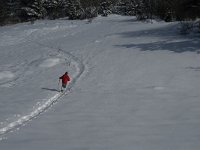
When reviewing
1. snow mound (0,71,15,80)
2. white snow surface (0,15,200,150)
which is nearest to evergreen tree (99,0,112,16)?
white snow surface (0,15,200,150)

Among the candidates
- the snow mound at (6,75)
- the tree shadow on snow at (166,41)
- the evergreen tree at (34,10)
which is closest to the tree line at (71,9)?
the evergreen tree at (34,10)

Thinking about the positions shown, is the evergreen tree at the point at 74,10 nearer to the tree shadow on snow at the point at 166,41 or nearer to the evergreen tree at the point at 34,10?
the evergreen tree at the point at 34,10

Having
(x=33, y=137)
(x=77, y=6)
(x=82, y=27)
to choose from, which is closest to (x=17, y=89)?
(x=33, y=137)

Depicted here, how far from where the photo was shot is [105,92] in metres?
19.1

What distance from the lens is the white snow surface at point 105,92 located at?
1257 centimetres

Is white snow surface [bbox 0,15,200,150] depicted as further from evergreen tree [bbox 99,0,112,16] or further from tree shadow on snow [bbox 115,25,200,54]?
evergreen tree [bbox 99,0,112,16]

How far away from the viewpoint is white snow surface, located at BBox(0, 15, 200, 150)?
41.2ft

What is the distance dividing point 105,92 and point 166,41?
411 inches

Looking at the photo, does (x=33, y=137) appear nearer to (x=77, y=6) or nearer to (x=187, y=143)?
(x=187, y=143)

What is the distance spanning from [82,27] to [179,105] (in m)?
26.1

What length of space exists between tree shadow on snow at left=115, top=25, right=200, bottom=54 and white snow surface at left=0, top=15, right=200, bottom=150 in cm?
6

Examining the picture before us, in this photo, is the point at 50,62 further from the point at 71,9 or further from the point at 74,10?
the point at 71,9

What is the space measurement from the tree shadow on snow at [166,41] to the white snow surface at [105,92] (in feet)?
0.20

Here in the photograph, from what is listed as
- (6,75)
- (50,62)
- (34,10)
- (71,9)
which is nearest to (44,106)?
(6,75)
